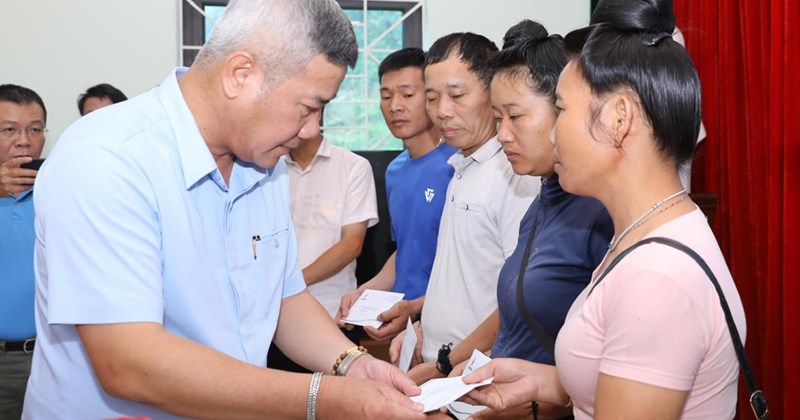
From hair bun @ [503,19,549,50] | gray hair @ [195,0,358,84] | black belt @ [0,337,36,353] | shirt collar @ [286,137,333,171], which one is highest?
hair bun @ [503,19,549,50]

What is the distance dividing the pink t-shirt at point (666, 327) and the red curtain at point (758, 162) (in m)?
1.98

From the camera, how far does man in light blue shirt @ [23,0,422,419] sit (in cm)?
122

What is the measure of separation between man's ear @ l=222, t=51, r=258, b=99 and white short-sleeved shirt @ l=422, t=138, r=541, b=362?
0.93 meters

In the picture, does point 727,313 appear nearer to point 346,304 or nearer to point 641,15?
point 641,15

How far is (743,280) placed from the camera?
3299 millimetres

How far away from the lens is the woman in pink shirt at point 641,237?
1.10m

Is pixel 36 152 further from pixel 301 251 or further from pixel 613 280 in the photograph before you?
pixel 613 280

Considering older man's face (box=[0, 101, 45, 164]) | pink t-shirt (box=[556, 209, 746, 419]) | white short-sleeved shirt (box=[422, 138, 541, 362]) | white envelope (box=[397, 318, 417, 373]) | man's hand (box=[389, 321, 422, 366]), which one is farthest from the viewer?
older man's face (box=[0, 101, 45, 164])

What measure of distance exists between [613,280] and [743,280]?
7.93ft

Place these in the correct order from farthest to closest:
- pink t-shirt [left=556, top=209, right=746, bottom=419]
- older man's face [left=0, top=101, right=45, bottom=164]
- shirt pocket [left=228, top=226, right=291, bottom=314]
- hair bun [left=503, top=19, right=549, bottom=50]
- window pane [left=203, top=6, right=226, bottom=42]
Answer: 1. window pane [left=203, top=6, right=226, bottom=42]
2. older man's face [left=0, top=101, right=45, bottom=164]
3. hair bun [left=503, top=19, right=549, bottom=50]
4. shirt pocket [left=228, top=226, right=291, bottom=314]
5. pink t-shirt [left=556, top=209, right=746, bottom=419]

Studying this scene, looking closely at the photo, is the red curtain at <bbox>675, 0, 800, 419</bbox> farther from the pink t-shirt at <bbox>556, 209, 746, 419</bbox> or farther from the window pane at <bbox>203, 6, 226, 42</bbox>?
the window pane at <bbox>203, 6, 226, 42</bbox>

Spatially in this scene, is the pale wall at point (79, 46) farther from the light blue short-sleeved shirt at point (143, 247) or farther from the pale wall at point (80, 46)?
the light blue short-sleeved shirt at point (143, 247)

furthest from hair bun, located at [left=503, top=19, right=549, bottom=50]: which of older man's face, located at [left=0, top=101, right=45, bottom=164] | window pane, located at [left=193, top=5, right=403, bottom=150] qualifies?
window pane, located at [left=193, top=5, right=403, bottom=150]

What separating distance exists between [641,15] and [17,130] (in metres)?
→ 2.71
